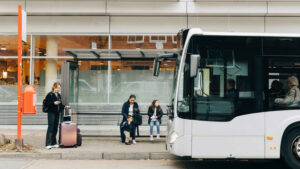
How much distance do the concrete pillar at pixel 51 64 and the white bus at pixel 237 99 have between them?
29.2 feet

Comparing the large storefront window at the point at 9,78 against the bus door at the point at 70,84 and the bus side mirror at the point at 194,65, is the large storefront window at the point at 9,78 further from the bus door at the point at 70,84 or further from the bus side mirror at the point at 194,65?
the bus side mirror at the point at 194,65

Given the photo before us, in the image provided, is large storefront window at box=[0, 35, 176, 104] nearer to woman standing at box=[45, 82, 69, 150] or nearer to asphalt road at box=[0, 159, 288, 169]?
woman standing at box=[45, 82, 69, 150]

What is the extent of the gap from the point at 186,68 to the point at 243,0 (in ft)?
26.3

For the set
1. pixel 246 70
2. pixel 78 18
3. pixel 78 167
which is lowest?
pixel 78 167

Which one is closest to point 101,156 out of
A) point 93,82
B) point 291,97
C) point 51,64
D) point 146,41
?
point 291,97

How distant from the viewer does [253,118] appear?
25.0 feet

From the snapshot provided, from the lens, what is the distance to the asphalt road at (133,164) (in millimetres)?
8359

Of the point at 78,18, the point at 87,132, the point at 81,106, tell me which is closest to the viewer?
the point at 87,132

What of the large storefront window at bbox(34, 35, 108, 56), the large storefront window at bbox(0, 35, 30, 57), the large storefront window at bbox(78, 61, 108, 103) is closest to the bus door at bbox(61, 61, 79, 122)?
the large storefront window at bbox(78, 61, 108, 103)

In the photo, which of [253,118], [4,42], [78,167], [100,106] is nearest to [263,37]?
[253,118]

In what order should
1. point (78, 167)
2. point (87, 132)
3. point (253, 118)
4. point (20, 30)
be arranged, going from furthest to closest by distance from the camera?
1. point (87, 132)
2. point (20, 30)
3. point (78, 167)
4. point (253, 118)

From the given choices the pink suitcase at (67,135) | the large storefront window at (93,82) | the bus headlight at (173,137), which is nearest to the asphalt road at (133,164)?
the bus headlight at (173,137)

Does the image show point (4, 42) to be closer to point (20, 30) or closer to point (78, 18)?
point (78, 18)

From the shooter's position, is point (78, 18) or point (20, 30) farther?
point (78, 18)
